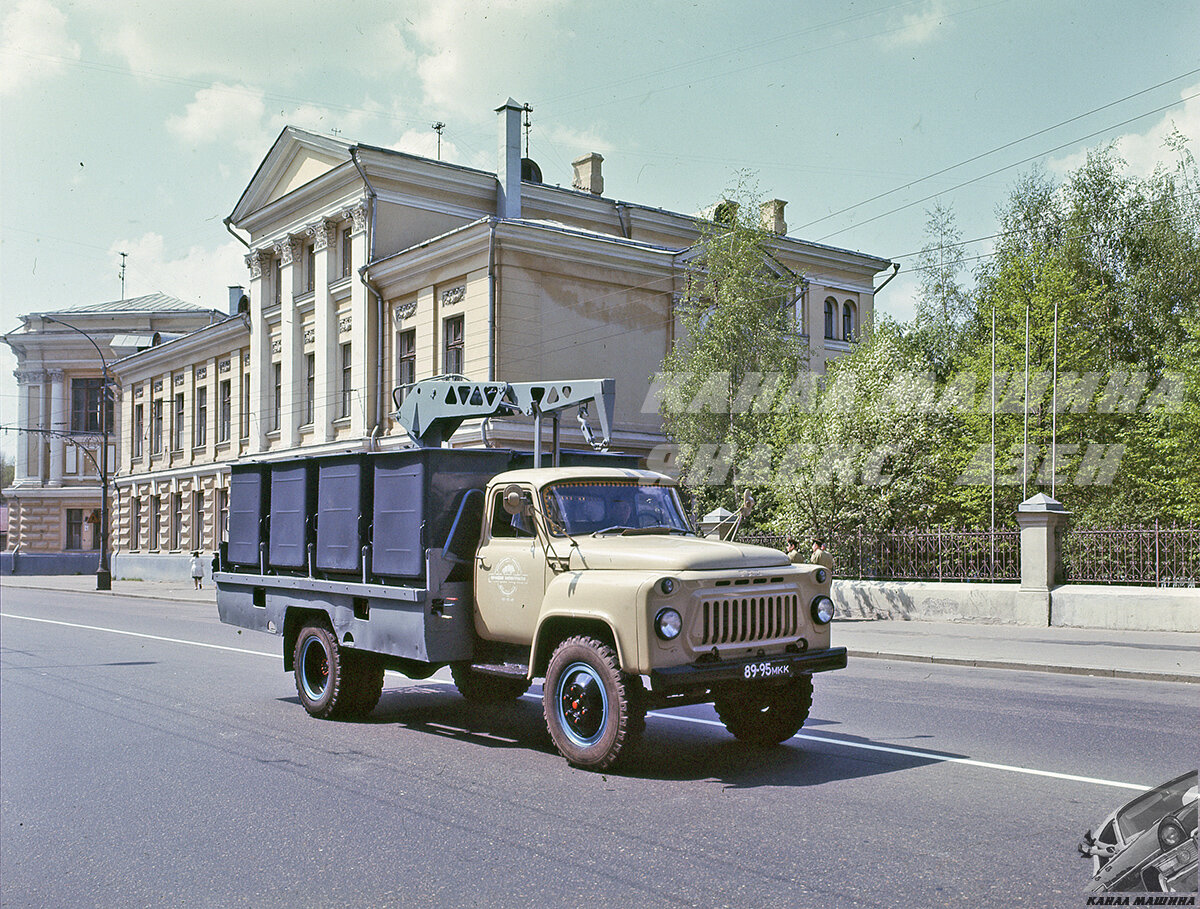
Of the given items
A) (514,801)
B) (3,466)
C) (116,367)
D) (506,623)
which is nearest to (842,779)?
(514,801)

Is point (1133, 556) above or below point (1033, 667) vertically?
above

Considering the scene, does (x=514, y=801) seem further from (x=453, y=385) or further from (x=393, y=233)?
(x=393, y=233)

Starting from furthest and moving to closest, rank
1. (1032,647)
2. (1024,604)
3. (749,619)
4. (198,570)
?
(198,570) → (1024,604) → (1032,647) → (749,619)

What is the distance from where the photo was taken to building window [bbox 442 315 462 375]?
33.4m

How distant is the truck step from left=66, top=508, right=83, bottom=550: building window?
2551 inches

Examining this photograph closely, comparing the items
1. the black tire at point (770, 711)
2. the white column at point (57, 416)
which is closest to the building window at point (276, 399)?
the white column at point (57, 416)

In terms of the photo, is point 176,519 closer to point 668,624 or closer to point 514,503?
point 514,503

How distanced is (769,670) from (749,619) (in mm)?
368

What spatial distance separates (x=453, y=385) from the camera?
14281 millimetres

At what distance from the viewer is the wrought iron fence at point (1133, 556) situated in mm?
18594

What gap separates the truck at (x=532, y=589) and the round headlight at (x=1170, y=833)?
443 cm

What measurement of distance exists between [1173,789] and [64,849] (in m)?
5.49

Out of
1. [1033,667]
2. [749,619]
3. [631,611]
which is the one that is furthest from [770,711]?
[1033,667]

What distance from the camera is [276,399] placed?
42.4 metres
